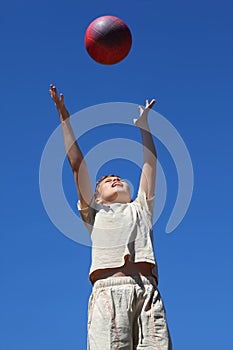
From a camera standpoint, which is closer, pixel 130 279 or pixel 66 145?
pixel 130 279

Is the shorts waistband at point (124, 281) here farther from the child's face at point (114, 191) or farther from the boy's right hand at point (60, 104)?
the boy's right hand at point (60, 104)

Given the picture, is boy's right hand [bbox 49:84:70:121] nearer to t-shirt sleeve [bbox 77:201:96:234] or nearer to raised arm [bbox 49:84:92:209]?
raised arm [bbox 49:84:92:209]

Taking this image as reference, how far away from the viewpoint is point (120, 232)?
8.10 metres

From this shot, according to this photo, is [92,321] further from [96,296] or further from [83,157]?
[83,157]

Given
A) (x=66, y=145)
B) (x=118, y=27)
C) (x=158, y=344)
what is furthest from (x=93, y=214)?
(x=118, y=27)

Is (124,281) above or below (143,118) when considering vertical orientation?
below

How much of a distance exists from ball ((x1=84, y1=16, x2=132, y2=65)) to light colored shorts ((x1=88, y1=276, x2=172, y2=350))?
291 centimetres

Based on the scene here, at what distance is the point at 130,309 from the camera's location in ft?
25.3

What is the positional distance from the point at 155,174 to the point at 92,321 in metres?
2.07

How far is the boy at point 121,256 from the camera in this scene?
7617 millimetres

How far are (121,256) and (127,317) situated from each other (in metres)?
0.72

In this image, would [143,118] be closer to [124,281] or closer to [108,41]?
[108,41]

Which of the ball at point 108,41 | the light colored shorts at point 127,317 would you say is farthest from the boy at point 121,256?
the ball at point 108,41

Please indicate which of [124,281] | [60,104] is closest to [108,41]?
[60,104]
